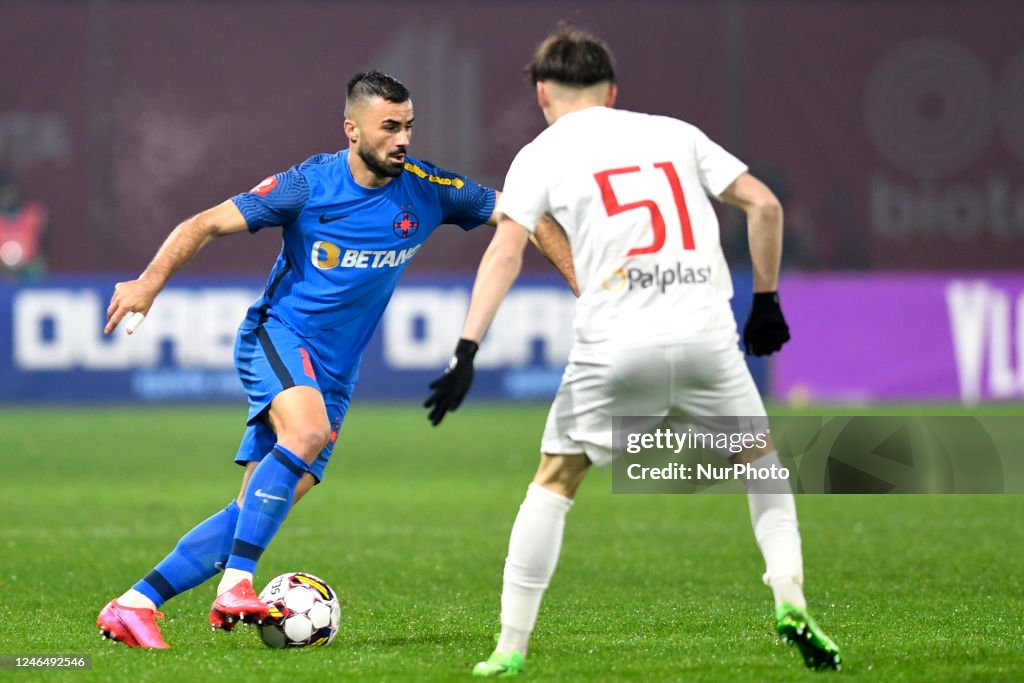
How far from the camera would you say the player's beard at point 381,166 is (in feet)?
20.0

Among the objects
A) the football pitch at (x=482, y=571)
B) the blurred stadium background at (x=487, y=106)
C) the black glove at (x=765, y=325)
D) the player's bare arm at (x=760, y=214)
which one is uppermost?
the blurred stadium background at (x=487, y=106)

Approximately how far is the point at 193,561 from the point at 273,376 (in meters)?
0.77

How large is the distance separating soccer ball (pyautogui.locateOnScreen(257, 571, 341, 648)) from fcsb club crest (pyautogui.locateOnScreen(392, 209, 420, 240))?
1.38 metres

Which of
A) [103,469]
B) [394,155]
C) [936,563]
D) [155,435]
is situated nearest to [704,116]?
[155,435]

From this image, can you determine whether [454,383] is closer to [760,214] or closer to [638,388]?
[638,388]

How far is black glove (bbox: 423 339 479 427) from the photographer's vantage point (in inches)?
192

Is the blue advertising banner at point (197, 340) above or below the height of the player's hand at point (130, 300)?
below

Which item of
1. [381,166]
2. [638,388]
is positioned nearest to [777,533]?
[638,388]

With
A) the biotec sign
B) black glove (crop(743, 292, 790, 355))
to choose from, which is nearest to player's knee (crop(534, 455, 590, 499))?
black glove (crop(743, 292, 790, 355))

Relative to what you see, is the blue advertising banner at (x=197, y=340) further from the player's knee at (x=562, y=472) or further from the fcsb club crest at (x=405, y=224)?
the player's knee at (x=562, y=472)

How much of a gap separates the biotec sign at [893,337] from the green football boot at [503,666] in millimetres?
13943

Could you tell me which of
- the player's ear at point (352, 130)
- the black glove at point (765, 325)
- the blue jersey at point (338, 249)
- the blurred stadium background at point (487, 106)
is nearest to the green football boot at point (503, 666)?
the black glove at point (765, 325)

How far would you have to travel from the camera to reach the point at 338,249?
6.11m

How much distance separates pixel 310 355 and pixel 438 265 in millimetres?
17930
